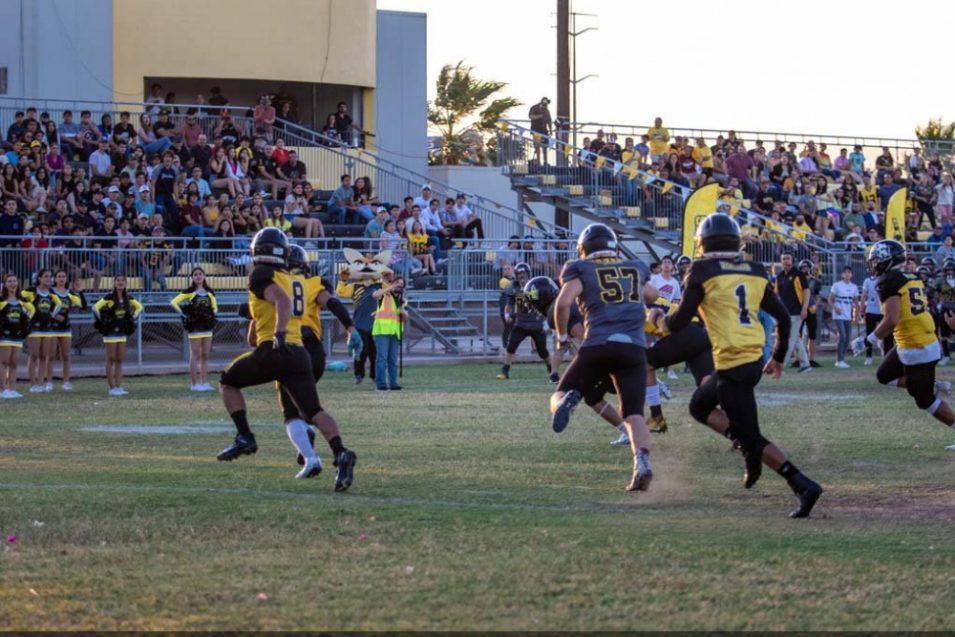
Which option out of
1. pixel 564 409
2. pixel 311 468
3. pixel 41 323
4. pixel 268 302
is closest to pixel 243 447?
pixel 311 468

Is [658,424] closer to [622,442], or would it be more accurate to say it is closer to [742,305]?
[622,442]

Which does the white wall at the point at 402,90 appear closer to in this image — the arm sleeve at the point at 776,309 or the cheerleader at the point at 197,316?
the cheerleader at the point at 197,316

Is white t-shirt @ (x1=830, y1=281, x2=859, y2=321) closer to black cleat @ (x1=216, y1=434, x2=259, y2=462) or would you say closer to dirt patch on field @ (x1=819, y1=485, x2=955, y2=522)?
dirt patch on field @ (x1=819, y1=485, x2=955, y2=522)

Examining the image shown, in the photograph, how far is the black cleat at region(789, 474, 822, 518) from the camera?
9375 mm

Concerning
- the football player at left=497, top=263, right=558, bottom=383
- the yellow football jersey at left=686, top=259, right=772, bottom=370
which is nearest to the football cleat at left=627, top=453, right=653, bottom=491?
the yellow football jersey at left=686, top=259, right=772, bottom=370

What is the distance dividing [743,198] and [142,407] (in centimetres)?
2080

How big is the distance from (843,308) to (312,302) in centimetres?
1532

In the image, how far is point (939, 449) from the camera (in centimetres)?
1329

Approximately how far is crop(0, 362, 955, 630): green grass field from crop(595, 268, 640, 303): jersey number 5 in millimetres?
1360

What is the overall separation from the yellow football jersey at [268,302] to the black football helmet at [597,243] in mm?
2137

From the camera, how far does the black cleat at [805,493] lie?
9.38 meters

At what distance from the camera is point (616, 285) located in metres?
10.6

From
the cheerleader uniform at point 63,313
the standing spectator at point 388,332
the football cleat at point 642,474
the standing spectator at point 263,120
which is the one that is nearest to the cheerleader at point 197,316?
the cheerleader uniform at point 63,313

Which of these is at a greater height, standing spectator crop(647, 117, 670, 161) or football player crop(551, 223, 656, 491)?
standing spectator crop(647, 117, 670, 161)
